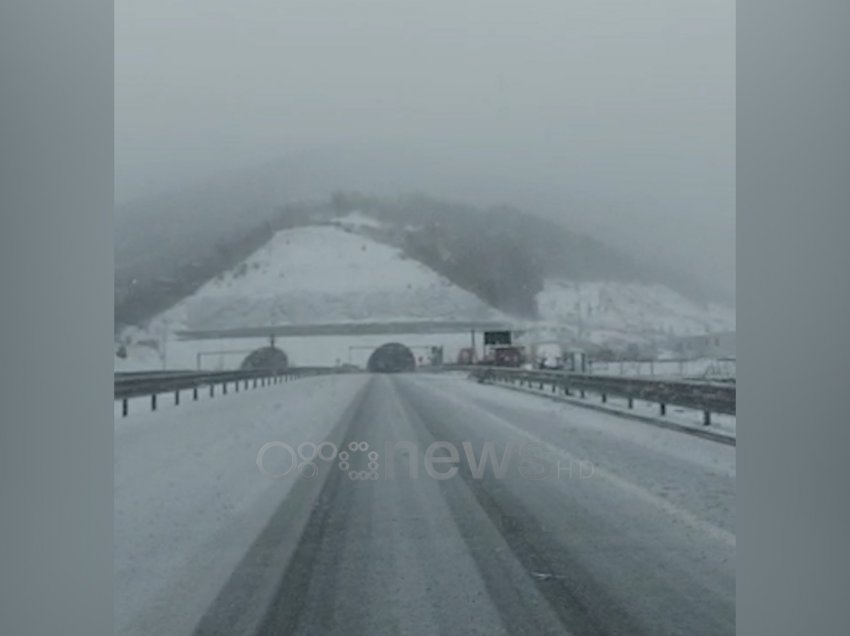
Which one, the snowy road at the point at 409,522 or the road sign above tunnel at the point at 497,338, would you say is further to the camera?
the road sign above tunnel at the point at 497,338

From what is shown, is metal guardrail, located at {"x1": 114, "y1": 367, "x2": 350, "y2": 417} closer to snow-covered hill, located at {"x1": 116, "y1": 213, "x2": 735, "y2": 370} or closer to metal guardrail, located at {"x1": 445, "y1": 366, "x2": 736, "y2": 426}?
snow-covered hill, located at {"x1": 116, "y1": 213, "x2": 735, "y2": 370}

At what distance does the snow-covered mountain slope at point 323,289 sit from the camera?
9.36 ft

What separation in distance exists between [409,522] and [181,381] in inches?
27.9

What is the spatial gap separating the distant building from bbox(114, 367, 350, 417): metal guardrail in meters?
1.06

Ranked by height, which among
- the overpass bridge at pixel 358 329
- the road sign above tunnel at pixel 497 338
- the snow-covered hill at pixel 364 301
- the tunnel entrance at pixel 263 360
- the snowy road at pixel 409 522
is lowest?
the snowy road at pixel 409 522

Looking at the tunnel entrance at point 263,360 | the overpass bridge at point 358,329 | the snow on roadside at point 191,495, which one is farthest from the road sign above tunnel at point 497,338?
the tunnel entrance at point 263,360

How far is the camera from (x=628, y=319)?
9.59 ft

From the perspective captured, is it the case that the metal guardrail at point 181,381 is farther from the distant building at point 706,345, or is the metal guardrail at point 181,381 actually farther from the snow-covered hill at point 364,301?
the distant building at point 706,345

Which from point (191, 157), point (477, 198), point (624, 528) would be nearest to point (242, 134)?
point (191, 157)

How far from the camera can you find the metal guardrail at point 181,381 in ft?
9.29

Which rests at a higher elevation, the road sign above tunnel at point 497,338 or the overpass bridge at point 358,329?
the overpass bridge at point 358,329

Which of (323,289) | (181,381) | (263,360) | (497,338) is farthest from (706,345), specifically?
(181,381)

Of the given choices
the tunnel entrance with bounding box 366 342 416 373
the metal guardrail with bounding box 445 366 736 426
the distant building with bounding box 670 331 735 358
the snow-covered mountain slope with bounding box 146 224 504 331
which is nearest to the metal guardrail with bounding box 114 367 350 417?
the snow-covered mountain slope with bounding box 146 224 504 331

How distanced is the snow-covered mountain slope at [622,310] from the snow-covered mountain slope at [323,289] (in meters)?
0.19
